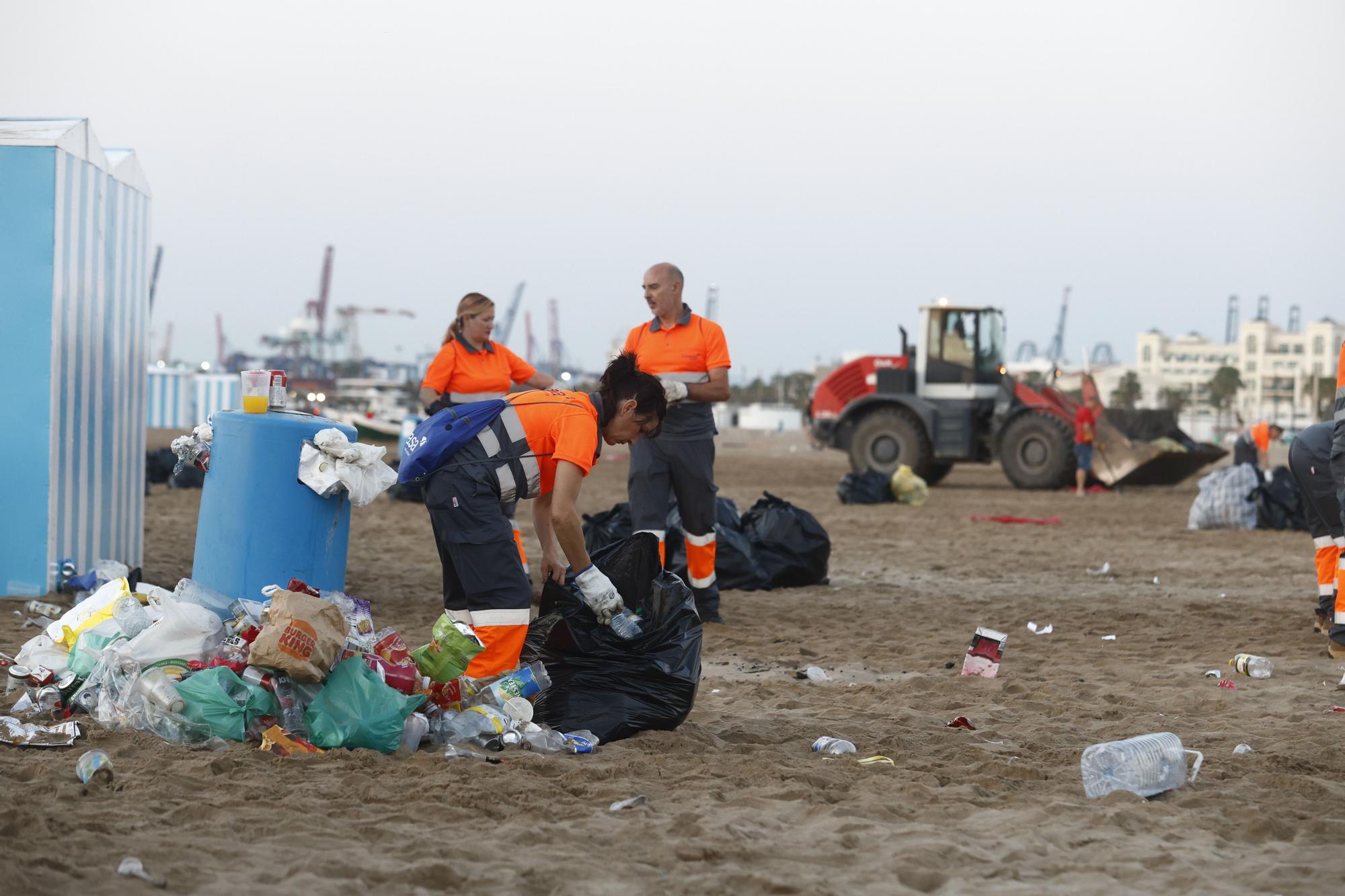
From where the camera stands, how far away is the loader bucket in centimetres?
1758

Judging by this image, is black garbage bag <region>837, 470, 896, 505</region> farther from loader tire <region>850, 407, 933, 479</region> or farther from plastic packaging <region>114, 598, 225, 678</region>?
plastic packaging <region>114, 598, 225, 678</region>

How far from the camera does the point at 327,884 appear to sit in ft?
8.92

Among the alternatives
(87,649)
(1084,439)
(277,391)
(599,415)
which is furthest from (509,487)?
(1084,439)

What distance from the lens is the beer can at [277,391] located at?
534 cm

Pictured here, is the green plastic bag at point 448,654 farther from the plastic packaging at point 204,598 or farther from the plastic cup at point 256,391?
the plastic cup at point 256,391

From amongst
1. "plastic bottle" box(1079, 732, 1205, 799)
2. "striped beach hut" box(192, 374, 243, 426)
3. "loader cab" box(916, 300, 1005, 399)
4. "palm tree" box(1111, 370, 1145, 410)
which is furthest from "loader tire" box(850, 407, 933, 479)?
"palm tree" box(1111, 370, 1145, 410)

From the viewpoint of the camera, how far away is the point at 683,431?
650cm

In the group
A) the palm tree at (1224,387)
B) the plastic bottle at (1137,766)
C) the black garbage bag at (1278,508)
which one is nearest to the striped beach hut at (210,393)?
the black garbage bag at (1278,508)

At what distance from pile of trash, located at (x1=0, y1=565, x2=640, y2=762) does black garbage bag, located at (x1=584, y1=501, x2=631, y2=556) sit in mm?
3195

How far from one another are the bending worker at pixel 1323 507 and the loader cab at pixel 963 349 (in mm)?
12299

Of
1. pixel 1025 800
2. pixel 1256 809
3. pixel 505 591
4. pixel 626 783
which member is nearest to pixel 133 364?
pixel 505 591

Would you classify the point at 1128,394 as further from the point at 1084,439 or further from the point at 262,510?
the point at 262,510

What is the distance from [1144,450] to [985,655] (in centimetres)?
1301

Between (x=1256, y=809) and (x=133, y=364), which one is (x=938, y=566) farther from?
(x=1256, y=809)
